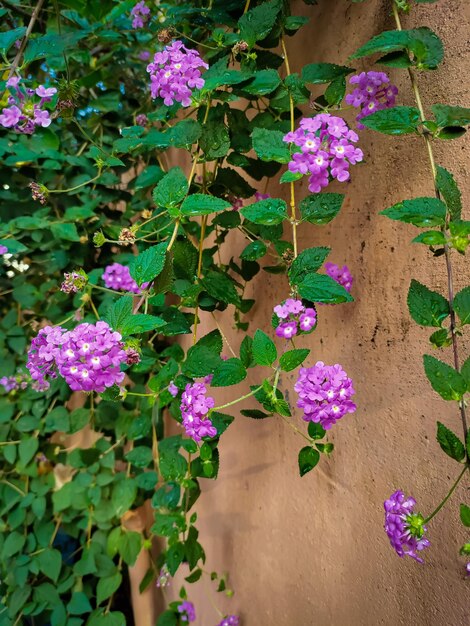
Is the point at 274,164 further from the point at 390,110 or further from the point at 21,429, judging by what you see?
the point at 21,429

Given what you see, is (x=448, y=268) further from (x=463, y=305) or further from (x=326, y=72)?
(x=326, y=72)

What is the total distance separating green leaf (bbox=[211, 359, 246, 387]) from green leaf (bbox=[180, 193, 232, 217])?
0.19 meters

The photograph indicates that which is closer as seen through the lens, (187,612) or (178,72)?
(178,72)

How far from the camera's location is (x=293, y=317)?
1.96ft

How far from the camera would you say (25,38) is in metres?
0.80

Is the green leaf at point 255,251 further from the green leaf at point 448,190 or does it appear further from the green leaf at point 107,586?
the green leaf at point 107,586

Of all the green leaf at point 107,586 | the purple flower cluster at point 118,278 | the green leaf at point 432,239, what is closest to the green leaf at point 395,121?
the green leaf at point 432,239

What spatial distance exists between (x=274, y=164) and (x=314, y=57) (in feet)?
0.59

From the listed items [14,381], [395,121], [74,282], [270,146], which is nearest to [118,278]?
[74,282]

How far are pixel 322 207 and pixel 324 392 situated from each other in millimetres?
224

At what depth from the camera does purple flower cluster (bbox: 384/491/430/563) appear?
1.58 feet

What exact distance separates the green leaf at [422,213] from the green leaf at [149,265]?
26cm

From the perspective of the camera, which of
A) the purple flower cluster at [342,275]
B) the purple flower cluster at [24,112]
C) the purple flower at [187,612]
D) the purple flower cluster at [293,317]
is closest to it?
the purple flower cluster at [293,317]

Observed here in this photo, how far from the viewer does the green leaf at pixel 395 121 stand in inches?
21.1
